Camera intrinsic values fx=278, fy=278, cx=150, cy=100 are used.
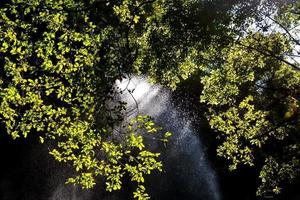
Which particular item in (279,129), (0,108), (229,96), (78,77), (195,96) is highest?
(195,96)

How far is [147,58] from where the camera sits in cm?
1401

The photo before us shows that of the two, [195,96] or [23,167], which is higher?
[195,96]

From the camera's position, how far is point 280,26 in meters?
12.6

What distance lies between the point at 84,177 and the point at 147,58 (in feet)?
26.5

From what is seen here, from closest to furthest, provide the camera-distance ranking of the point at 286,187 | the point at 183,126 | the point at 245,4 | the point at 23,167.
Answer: the point at 245,4 → the point at 286,187 → the point at 23,167 → the point at 183,126

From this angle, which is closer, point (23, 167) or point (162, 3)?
point (162, 3)

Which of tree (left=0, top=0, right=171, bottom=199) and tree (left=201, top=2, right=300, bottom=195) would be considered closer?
tree (left=0, top=0, right=171, bottom=199)

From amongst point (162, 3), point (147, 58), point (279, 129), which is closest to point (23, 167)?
point (147, 58)

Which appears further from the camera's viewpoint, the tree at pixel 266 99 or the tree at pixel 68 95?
the tree at pixel 266 99

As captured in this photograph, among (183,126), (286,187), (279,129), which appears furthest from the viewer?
(183,126)

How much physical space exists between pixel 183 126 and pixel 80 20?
29932 mm

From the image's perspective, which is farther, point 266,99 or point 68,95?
point 266,99

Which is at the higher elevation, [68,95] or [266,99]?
[266,99]

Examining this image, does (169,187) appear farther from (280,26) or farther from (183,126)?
(280,26)
